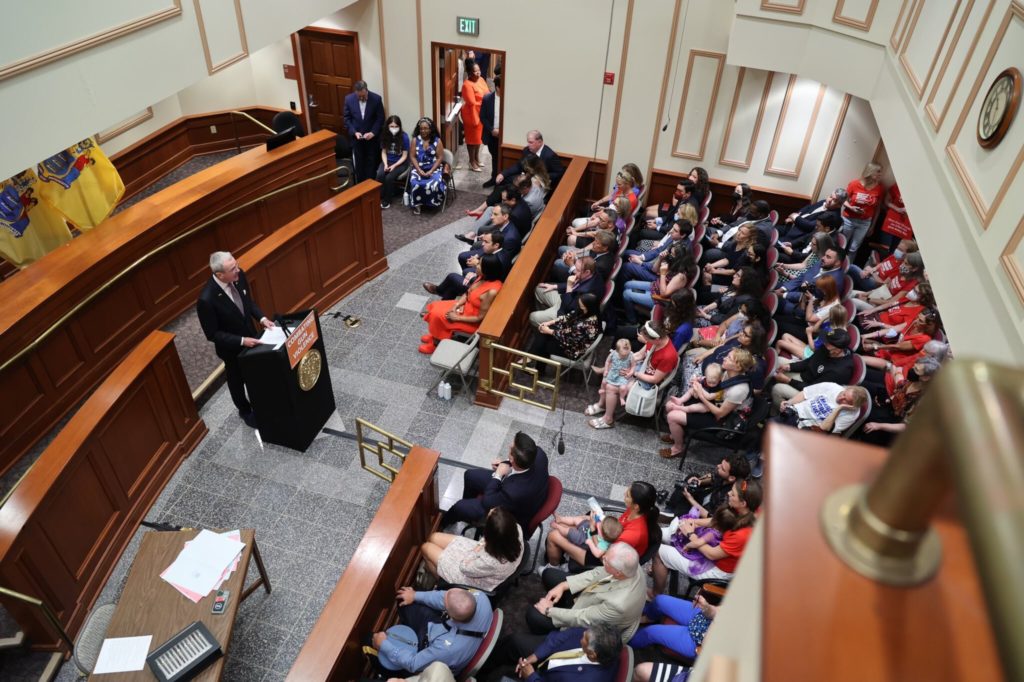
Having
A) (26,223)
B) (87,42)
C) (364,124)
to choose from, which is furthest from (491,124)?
(26,223)

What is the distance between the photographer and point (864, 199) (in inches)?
285

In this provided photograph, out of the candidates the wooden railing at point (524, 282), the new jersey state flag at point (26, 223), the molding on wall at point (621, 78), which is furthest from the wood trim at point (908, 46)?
the new jersey state flag at point (26, 223)

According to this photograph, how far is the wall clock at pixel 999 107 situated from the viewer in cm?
314

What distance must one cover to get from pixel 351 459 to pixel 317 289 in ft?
7.54

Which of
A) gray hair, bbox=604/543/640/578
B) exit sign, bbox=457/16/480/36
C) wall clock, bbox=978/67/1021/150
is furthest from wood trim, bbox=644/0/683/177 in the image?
gray hair, bbox=604/543/640/578

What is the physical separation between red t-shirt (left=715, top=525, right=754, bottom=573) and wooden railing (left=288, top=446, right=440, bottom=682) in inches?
73.5

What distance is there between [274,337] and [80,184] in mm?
2845

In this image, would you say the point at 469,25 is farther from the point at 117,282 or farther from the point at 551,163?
the point at 117,282

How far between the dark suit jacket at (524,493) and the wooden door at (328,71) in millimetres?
7670

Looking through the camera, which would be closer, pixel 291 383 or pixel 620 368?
pixel 291 383

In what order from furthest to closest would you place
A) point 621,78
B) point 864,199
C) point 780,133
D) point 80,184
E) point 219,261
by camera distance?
point 621,78 < point 780,133 < point 864,199 < point 80,184 < point 219,261

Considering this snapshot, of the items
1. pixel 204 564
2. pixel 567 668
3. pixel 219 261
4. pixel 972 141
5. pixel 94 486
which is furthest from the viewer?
pixel 219 261

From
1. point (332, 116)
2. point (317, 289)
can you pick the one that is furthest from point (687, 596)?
point (332, 116)

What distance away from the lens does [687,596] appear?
441 centimetres
